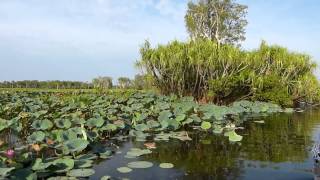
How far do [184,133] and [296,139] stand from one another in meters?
2.80

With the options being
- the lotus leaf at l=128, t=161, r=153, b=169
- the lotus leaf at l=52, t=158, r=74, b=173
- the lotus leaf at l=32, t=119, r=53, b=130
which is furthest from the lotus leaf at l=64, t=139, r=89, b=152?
the lotus leaf at l=32, t=119, r=53, b=130

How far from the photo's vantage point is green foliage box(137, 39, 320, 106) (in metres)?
20.0

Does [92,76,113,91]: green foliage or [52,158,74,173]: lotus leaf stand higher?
[92,76,113,91]: green foliage

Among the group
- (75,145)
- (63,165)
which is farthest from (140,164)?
(63,165)

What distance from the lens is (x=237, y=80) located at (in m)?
20.1

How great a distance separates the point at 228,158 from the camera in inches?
298

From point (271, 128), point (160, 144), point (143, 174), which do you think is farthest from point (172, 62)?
point (143, 174)

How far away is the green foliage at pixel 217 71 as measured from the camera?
65.6 feet

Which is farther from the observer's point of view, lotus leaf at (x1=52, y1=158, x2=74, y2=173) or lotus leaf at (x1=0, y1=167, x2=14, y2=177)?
lotus leaf at (x1=52, y1=158, x2=74, y2=173)

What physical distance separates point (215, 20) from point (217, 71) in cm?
1227

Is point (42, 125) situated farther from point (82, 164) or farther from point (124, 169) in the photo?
point (124, 169)

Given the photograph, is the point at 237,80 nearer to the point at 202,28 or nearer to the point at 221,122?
the point at 221,122

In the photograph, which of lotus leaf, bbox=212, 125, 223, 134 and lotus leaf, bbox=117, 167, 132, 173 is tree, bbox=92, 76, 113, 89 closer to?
lotus leaf, bbox=212, 125, 223, 134

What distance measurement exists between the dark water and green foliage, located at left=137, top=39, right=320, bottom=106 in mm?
9450
